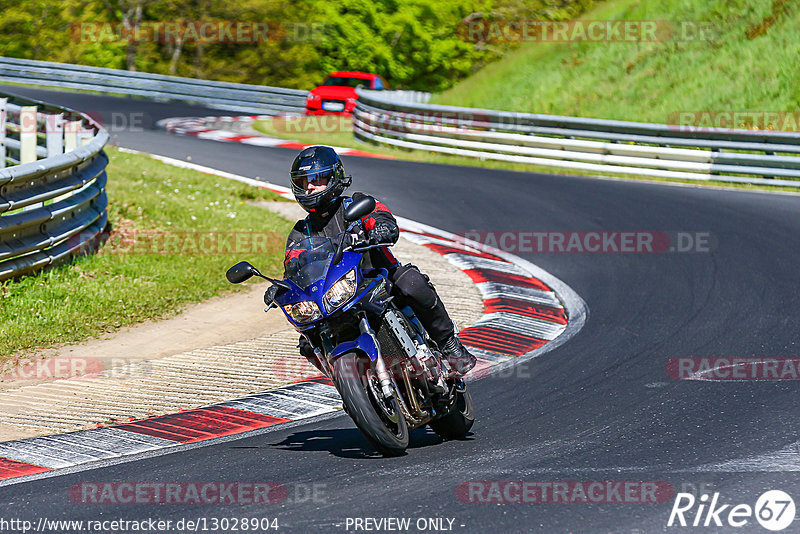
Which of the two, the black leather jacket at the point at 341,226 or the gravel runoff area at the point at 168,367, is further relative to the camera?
the gravel runoff area at the point at 168,367

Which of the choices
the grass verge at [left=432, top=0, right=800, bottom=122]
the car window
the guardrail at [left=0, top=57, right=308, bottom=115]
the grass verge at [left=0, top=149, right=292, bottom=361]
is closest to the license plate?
the car window

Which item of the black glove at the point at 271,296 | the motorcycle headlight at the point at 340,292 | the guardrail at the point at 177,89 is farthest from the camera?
the guardrail at the point at 177,89

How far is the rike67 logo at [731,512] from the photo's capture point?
472cm

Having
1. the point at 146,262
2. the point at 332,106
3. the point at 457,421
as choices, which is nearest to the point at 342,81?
the point at 332,106

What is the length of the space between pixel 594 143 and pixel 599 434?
14.4 metres

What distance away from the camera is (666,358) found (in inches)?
333

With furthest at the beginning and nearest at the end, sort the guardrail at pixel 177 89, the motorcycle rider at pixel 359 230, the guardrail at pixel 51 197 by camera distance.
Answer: the guardrail at pixel 177 89 < the guardrail at pixel 51 197 < the motorcycle rider at pixel 359 230

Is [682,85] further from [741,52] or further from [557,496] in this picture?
[557,496]

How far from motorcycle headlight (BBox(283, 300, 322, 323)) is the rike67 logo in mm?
2096

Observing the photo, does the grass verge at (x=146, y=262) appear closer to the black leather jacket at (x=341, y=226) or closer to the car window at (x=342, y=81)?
the black leather jacket at (x=341, y=226)

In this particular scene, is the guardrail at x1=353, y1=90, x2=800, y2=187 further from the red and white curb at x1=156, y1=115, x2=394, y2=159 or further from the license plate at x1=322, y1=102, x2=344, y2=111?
the license plate at x1=322, y1=102, x2=344, y2=111

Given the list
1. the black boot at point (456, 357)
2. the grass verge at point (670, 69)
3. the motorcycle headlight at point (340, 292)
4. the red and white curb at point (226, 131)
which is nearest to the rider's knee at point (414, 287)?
the black boot at point (456, 357)

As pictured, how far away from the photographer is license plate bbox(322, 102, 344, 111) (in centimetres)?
3212

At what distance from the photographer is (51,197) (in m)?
10.6
